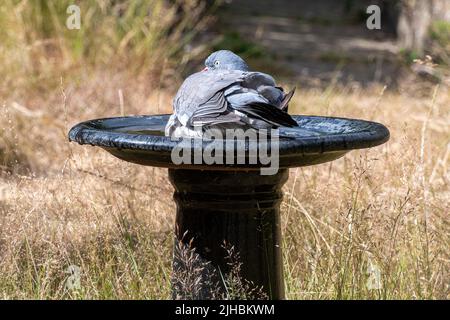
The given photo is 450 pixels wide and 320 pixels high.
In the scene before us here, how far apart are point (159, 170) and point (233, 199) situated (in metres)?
1.60

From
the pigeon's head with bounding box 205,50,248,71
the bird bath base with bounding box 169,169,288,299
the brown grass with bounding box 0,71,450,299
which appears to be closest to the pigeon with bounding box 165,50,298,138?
the pigeon's head with bounding box 205,50,248,71

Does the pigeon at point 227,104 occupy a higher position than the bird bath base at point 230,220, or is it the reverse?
the pigeon at point 227,104

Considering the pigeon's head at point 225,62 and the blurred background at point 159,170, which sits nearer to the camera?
the pigeon's head at point 225,62

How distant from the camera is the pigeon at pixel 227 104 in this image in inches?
81.2

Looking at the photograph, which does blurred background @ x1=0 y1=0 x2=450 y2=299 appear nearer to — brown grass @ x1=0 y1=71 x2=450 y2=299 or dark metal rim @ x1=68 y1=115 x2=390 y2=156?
brown grass @ x1=0 y1=71 x2=450 y2=299

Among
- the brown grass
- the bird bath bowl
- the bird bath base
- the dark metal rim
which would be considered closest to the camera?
the dark metal rim

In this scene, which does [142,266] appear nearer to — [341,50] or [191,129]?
[191,129]

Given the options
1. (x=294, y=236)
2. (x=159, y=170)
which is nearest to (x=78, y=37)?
(x=159, y=170)

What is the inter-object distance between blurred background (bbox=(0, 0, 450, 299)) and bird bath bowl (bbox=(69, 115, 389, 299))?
24cm

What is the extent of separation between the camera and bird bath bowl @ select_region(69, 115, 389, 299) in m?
2.10

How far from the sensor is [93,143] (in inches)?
84.1

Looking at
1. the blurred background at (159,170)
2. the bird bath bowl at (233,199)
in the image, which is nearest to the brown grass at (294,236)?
the blurred background at (159,170)

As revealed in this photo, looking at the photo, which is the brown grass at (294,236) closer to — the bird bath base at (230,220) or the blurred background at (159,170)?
the blurred background at (159,170)

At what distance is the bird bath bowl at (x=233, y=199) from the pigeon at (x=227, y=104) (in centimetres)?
8
